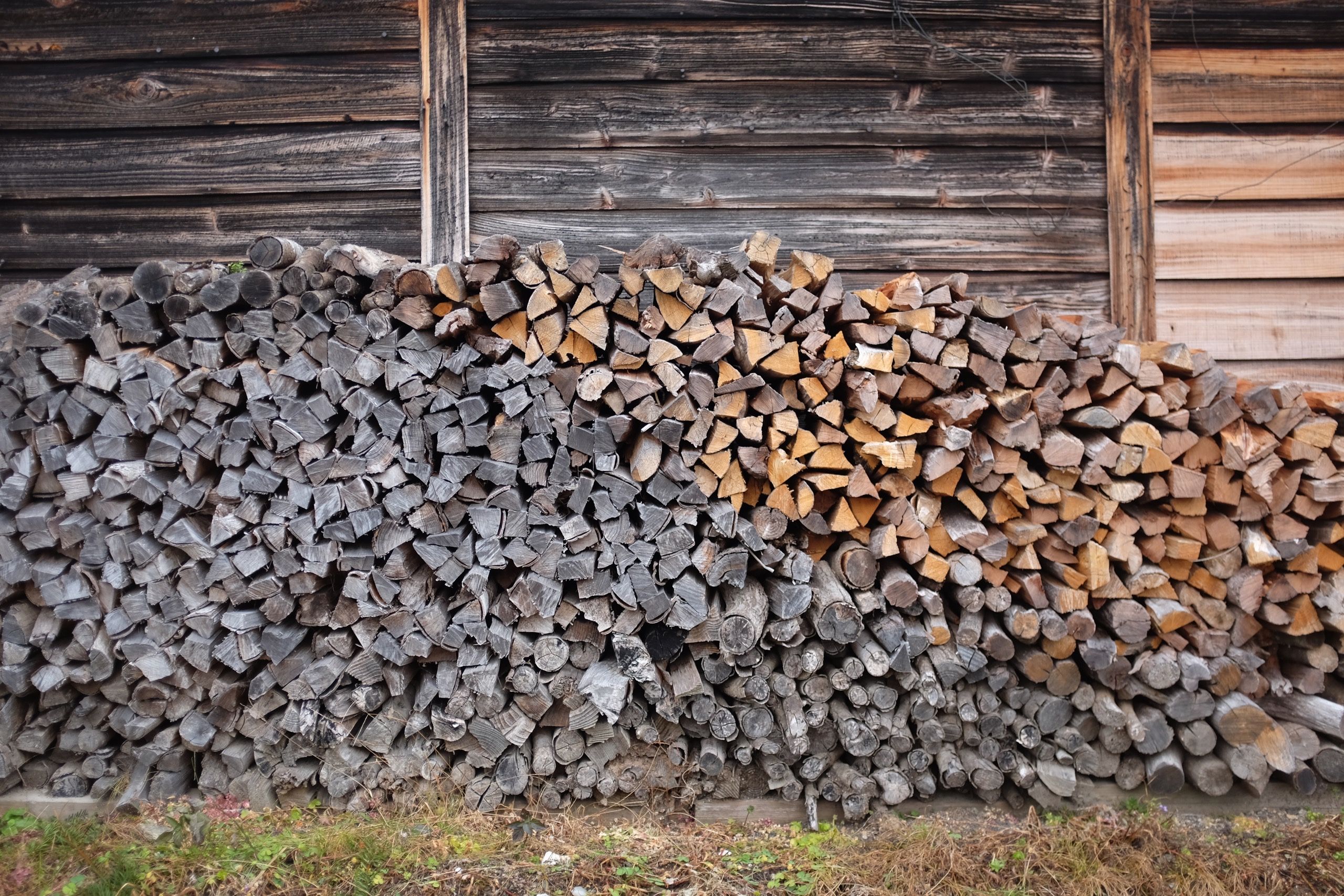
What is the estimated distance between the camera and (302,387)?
2.98 meters

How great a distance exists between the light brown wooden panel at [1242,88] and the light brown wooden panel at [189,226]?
3.58m

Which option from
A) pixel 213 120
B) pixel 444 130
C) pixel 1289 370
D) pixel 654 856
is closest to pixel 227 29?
pixel 213 120

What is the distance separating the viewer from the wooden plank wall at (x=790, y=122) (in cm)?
369

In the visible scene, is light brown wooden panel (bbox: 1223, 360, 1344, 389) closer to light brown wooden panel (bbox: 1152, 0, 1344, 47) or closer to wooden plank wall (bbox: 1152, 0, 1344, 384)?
wooden plank wall (bbox: 1152, 0, 1344, 384)

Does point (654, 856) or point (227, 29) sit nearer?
point (654, 856)

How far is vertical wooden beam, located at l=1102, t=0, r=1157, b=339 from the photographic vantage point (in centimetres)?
372

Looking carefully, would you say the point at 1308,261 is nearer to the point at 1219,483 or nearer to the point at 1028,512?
the point at 1219,483

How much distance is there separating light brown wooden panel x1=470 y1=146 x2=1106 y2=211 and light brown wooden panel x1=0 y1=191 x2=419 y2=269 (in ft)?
1.14

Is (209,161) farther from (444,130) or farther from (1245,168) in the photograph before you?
(1245,168)

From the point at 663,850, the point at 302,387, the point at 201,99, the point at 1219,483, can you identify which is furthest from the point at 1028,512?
the point at 201,99

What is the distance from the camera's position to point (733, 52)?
12.1 feet

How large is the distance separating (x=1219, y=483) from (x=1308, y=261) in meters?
1.53

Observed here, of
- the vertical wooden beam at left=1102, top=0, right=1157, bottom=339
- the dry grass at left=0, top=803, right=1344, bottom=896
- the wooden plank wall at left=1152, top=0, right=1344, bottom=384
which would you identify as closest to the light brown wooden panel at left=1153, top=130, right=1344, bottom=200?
the wooden plank wall at left=1152, top=0, right=1344, bottom=384

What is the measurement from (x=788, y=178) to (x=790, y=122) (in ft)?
0.84
